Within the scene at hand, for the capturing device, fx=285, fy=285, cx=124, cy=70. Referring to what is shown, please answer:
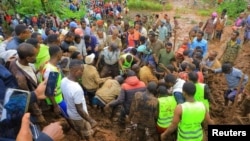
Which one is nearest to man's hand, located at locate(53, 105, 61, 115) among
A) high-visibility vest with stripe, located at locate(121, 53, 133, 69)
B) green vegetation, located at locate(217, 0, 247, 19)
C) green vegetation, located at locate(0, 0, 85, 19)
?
high-visibility vest with stripe, located at locate(121, 53, 133, 69)

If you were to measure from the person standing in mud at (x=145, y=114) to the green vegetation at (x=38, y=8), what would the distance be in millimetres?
13949

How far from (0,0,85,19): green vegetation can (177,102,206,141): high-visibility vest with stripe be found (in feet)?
48.8

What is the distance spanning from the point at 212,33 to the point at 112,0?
488 inches

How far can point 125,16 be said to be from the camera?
69.2 ft

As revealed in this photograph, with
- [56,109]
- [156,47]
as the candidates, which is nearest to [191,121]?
[56,109]

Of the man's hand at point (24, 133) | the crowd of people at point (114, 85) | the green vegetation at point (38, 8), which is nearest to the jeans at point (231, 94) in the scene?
the crowd of people at point (114, 85)

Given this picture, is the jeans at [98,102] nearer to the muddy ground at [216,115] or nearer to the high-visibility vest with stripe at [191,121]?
the muddy ground at [216,115]

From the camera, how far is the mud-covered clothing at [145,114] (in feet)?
15.3

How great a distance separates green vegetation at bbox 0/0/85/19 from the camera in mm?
17019

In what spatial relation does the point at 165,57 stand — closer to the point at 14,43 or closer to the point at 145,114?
the point at 145,114

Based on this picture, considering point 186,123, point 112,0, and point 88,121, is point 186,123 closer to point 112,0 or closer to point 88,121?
point 88,121

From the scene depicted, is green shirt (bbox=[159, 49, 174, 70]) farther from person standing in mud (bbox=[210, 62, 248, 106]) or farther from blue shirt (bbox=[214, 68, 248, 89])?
blue shirt (bbox=[214, 68, 248, 89])

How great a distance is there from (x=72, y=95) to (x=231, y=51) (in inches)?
216

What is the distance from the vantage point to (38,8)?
1781cm
